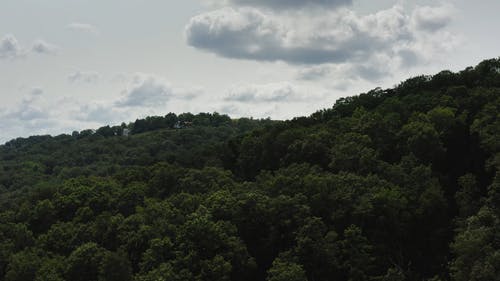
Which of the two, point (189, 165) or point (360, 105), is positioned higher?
point (360, 105)

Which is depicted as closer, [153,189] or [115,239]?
[115,239]

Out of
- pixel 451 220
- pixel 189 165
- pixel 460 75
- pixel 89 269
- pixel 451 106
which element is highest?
pixel 460 75

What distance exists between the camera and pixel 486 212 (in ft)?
181

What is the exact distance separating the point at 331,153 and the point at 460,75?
32.2 metres

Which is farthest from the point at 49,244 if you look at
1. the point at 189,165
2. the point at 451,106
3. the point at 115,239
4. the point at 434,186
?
the point at 451,106

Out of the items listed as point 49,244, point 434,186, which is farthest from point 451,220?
point 49,244

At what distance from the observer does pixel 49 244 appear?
74.4 meters

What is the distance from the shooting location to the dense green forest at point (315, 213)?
60719 millimetres

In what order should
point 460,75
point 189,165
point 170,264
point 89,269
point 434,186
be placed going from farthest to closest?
point 189,165 → point 460,75 → point 434,186 → point 89,269 → point 170,264

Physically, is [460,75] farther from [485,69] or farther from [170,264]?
[170,264]

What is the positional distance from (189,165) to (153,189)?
18736 millimetres

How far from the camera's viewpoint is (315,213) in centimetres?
6944

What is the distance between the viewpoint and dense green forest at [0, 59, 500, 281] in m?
60.7

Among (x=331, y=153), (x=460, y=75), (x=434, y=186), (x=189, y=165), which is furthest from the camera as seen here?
(x=189, y=165)
